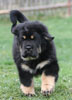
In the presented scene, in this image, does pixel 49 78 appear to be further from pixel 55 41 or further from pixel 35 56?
pixel 55 41

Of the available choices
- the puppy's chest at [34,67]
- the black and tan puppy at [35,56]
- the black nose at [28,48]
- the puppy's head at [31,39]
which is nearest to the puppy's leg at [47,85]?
the black and tan puppy at [35,56]

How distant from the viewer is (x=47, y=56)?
4570mm

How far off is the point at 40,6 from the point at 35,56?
484 inches

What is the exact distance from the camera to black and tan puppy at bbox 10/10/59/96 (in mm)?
4398

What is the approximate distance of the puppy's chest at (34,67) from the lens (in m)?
4.56

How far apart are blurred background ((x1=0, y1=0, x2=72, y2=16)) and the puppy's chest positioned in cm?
1158

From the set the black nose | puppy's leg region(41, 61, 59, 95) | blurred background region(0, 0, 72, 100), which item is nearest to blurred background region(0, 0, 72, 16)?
blurred background region(0, 0, 72, 100)

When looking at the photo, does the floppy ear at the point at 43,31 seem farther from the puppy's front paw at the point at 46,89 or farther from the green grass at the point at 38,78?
the green grass at the point at 38,78

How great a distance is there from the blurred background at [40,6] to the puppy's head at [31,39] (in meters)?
11.6

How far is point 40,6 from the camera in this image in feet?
54.3

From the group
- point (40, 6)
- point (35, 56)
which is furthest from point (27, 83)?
point (40, 6)

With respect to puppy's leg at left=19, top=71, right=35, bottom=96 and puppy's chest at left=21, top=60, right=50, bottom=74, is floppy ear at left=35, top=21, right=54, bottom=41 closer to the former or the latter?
puppy's chest at left=21, top=60, right=50, bottom=74

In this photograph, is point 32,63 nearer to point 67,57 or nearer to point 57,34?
point 67,57

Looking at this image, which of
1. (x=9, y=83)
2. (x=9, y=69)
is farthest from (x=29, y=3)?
(x=9, y=83)
